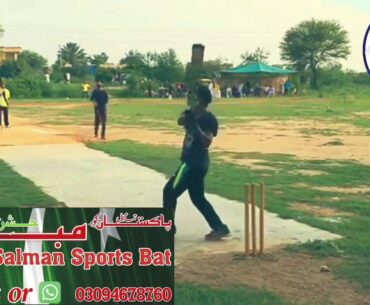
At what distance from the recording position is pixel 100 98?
1803 centimetres

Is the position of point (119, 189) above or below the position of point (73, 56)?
below

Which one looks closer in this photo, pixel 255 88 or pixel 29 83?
pixel 255 88

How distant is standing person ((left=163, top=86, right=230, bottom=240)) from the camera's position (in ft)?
21.4

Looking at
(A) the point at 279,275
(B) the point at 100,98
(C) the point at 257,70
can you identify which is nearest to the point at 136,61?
(C) the point at 257,70

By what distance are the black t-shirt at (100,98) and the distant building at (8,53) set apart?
858 centimetres

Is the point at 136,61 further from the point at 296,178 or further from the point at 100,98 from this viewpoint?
the point at 100,98

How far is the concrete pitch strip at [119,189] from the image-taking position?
24.0ft

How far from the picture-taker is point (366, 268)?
20.1ft

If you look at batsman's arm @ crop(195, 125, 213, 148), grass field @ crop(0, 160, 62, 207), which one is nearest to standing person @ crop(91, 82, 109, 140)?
grass field @ crop(0, 160, 62, 207)

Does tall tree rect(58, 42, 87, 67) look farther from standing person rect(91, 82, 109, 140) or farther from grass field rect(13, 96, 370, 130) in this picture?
grass field rect(13, 96, 370, 130)

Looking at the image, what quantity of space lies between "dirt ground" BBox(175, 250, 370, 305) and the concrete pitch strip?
432mm

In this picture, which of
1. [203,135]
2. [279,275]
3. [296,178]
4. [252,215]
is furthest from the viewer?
[296,178]

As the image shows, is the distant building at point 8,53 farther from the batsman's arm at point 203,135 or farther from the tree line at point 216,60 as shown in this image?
the batsman's arm at point 203,135

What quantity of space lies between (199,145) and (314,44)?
3.28m
